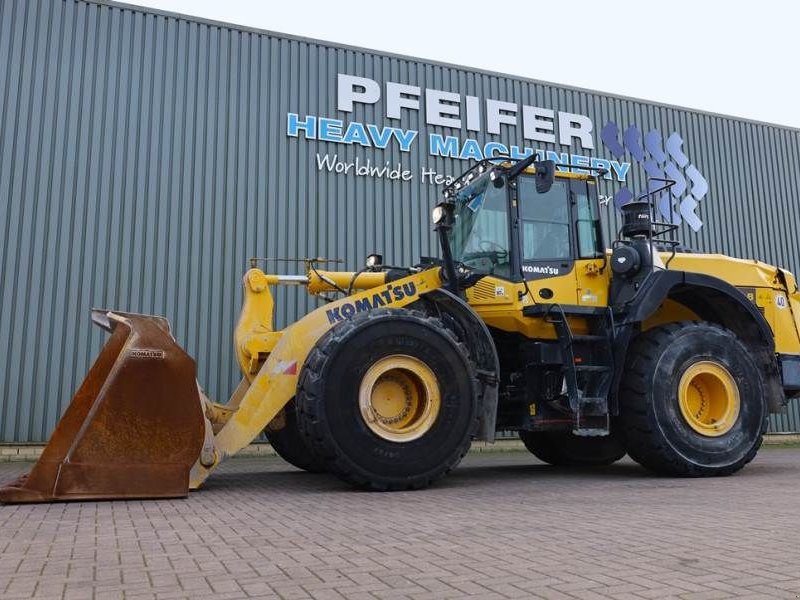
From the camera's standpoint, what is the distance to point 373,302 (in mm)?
7195

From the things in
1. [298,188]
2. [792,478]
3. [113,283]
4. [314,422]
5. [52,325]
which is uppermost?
[298,188]

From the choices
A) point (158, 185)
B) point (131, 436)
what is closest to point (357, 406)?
point (131, 436)

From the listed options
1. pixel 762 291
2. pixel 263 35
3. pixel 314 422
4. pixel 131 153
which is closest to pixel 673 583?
pixel 314 422

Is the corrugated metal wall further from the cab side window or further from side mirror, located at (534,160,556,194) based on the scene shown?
side mirror, located at (534,160,556,194)

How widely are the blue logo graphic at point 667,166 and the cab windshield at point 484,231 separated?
27.6 feet

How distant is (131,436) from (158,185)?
719cm

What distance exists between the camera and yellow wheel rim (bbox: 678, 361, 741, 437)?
305 inches

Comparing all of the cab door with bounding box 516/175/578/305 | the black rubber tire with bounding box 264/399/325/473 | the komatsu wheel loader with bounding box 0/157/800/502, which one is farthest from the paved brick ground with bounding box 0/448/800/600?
the cab door with bounding box 516/175/578/305

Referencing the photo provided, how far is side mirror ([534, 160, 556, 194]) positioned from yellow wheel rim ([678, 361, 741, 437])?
8.78 ft

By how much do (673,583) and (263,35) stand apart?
40.4 ft

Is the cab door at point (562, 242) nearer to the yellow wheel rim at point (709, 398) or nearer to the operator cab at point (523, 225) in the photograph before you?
the operator cab at point (523, 225)

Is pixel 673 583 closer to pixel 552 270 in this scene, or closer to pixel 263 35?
pixel 552 270

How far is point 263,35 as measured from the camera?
13023 mm

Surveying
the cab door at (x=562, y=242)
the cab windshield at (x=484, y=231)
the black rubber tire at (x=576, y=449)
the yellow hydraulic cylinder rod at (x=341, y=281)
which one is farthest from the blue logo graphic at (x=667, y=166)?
the yellow hydraulic cylinder rod at (x=341, y=281)
